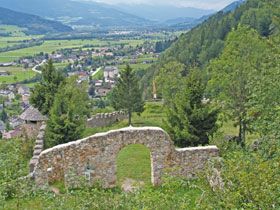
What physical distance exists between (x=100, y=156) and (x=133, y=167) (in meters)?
3.12

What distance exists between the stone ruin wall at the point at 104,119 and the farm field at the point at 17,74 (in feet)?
374

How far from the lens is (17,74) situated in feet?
479

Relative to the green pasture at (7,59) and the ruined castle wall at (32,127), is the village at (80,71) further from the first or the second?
the ruined castle wall at (32,127)

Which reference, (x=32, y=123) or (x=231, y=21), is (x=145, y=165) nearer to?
(x=32, y=123)

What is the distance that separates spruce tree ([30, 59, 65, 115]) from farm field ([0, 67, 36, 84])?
118840 millimetres

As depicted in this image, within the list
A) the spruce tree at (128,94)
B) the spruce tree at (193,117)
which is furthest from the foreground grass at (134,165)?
the spruce tree at (128,94)

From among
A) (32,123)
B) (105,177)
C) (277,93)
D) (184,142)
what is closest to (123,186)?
(105,177)

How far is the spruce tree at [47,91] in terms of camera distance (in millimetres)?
23469

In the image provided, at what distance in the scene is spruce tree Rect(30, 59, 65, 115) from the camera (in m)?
23.5

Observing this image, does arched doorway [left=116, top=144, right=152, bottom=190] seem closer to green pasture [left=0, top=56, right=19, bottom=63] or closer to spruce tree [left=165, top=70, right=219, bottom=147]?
spruce tree [left=165, top=70, right=219, bottom=147]

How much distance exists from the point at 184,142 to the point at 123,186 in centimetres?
590

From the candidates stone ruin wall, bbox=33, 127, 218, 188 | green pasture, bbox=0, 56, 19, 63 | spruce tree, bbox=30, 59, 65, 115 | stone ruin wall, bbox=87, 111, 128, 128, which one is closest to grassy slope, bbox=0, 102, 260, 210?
stone ruin wall, bbox=33, 127, 218, 188

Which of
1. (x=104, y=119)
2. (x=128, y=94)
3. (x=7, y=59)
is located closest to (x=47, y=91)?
(x=104, y=119)

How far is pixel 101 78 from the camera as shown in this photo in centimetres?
14838
